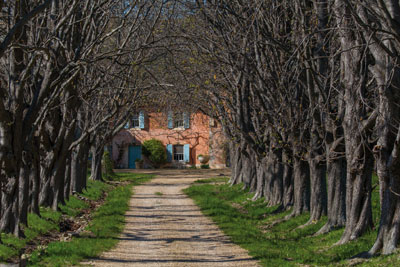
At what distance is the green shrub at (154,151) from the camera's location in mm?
50562

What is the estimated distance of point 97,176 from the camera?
32.4m

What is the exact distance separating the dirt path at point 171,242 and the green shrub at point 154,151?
2946 centimetres

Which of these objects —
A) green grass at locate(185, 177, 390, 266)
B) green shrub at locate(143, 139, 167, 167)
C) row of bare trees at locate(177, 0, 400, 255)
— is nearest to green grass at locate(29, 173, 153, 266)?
green grass at locate(185, 177, 390, 266)

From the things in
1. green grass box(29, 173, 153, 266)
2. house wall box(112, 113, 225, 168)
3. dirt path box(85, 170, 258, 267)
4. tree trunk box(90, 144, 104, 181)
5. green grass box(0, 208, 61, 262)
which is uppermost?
house wall box(112, 113, 225, 168)

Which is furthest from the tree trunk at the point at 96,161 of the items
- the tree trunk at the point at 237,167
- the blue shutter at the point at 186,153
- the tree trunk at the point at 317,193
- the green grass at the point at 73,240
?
the blue shutter at the point at 186,153

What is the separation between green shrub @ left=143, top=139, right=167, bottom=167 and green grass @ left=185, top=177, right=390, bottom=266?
95.5 ft

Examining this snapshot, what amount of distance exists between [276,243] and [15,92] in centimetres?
638

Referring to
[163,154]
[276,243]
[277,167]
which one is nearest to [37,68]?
[276,243]

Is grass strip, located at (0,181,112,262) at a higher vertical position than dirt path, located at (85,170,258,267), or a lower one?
higher

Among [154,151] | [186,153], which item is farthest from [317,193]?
[186,153]

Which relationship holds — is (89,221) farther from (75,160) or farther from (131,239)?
(75,160)

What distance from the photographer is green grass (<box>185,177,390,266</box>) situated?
1034cm

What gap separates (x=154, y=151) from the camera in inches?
1987

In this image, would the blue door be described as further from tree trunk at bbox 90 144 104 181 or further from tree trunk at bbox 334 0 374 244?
tree trunk at bbox 334 0 374 244
